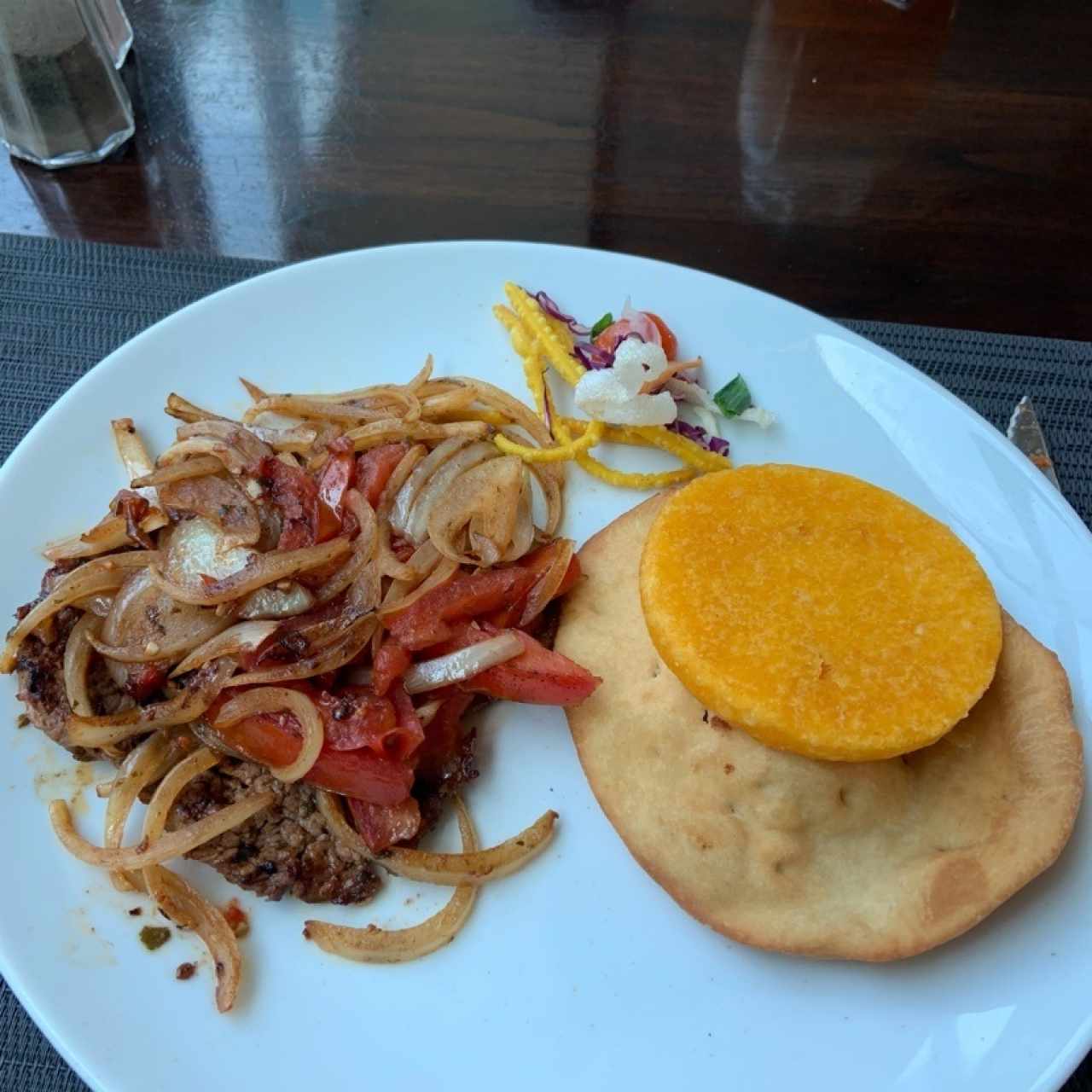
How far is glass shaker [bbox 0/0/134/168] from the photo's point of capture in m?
4.00

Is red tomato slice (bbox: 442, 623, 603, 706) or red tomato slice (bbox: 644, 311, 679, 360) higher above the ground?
red tomato slice (bbox: 644, 311, 679, 360)

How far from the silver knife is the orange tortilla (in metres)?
0.91

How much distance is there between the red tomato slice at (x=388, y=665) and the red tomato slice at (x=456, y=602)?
23mm

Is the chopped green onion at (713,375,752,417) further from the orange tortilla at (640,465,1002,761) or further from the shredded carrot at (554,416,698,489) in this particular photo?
the orange tortilla at (640,465,1002,761)

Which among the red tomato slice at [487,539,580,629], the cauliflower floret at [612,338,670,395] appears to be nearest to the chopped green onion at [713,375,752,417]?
the cauliflower floret at [612,338,670,395]

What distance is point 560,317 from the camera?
3.52 m

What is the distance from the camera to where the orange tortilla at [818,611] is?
2.52 m

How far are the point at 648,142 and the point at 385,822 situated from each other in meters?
3.47

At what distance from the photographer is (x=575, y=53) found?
5.11 metres

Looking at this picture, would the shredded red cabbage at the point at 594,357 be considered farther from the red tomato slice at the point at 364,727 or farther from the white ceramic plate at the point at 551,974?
the red tomato slice at the point at 364,727

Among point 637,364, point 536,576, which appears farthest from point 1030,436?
point 536,576

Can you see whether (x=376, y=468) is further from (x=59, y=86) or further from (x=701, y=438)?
(x=59, y=86)

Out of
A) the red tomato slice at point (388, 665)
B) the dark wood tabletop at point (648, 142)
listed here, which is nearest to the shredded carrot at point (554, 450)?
the red tomato slice at point (388, 665)

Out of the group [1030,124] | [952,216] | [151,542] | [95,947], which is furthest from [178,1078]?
[1030,124]
